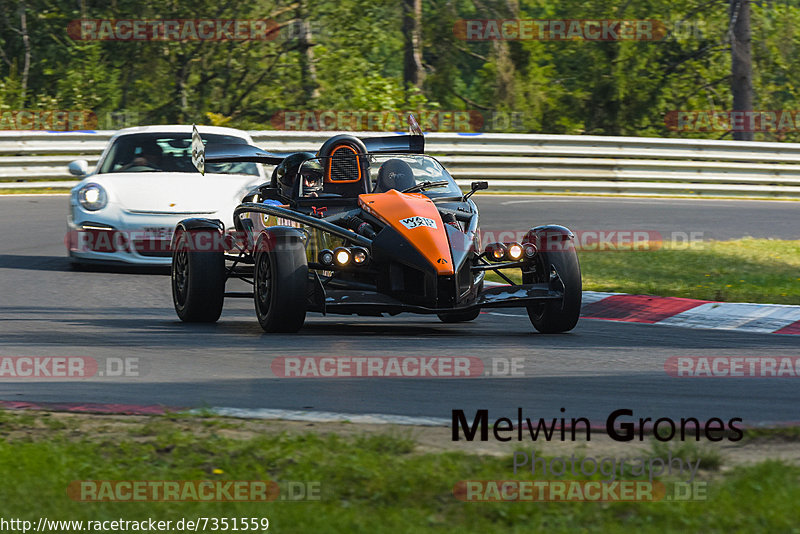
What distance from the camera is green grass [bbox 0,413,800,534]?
157 inches

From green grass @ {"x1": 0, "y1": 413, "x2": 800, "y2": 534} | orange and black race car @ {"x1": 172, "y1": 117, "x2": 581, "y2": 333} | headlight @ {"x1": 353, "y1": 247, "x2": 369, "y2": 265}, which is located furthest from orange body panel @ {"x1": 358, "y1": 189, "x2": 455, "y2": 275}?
green grass @ {"x1": 0, "y1": 413, "x2": 800, "y2": 534}

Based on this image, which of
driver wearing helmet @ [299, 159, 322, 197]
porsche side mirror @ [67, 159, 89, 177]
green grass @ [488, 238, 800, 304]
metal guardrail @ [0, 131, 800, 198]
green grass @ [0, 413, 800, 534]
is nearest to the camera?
green grass @ [0, 413, 800, 534]

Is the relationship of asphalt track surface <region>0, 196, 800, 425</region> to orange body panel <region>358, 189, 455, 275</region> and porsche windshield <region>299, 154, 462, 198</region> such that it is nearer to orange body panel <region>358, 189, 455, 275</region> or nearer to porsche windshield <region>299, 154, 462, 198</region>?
orange body panel <region>358, 189, 455, 275</region>

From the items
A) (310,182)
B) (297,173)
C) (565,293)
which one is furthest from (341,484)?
(297,173)

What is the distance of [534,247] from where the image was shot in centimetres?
851

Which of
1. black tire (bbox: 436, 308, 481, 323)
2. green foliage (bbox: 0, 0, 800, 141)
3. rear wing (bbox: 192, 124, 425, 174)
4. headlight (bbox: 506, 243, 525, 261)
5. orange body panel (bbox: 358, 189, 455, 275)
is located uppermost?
green foliage (bbox: 0, 0, 800, 141)

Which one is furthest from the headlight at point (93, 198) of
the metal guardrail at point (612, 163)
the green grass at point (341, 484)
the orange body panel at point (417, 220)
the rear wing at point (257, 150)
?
the metal guardrail at point (612, 163)

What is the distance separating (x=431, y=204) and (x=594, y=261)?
4.85m

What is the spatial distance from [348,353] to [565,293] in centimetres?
179

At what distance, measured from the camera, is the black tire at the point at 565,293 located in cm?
831

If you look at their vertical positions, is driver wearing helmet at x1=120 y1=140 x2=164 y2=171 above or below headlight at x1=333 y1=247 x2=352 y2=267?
above

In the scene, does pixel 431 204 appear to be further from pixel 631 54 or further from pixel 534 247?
pixel 631 54

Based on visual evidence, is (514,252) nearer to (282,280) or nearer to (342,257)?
(342,257)

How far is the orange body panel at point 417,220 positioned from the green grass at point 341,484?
9.61 ft
